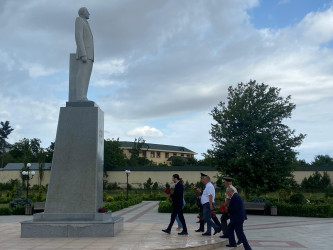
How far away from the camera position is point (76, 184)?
29.4ft

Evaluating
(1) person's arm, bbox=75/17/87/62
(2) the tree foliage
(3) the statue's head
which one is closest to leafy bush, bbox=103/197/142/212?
(1) person's arm, bbox=75/17/87/62

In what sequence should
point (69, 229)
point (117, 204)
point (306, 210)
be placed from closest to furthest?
point (69, 229) → point (306, 210) → point (117, 204)

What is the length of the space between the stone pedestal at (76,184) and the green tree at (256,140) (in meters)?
11.1

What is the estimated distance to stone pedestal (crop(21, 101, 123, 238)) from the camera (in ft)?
27.8

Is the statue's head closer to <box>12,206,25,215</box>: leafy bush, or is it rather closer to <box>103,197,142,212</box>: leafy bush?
<box>103,197,142,212</box>: leafy bush

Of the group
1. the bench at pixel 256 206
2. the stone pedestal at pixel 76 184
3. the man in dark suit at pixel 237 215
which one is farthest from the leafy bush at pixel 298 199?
the man in dark suit at pixel 237 215

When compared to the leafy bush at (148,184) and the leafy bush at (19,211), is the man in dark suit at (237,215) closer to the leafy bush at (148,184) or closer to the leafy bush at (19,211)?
the leafy bush at (19,211)

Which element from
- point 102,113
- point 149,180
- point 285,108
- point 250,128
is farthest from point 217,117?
point 149,180

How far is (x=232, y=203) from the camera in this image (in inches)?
281

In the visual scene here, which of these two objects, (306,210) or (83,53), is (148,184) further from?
(83,53)

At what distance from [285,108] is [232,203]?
45.8ft

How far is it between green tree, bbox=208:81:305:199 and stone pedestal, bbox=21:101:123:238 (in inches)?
437

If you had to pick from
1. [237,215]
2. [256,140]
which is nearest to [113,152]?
[256,140]

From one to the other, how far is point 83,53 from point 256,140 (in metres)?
12.4
